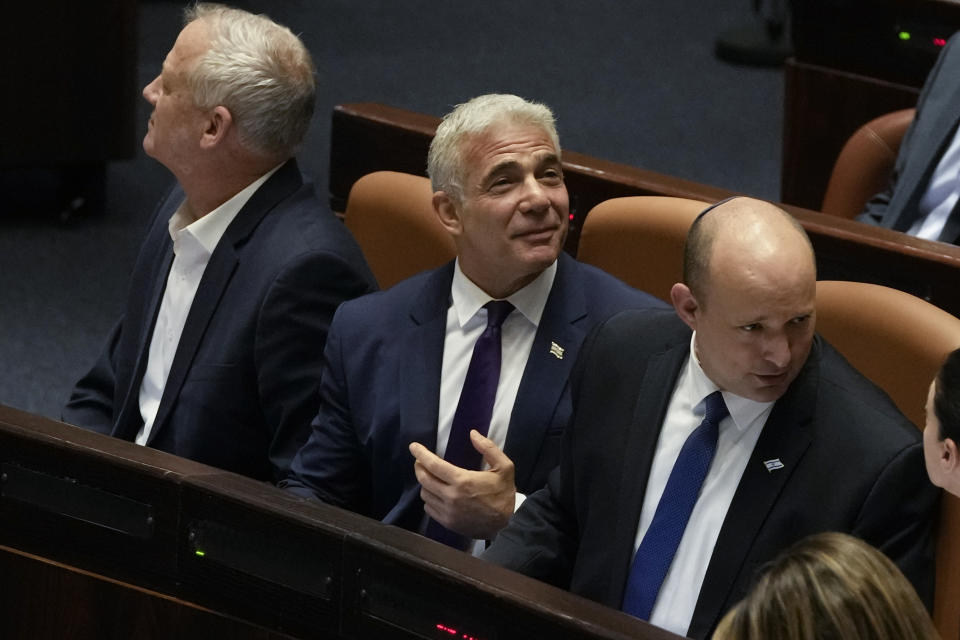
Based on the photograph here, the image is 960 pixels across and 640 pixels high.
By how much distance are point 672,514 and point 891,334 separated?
1.01ft

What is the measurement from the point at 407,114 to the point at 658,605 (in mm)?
1014

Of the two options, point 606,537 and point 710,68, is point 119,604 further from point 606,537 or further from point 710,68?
point 710,68

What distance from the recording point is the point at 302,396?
5.77 feet

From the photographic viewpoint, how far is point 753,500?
1.33 metres

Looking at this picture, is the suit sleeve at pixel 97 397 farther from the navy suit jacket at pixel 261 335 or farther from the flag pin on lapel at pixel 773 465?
the flag pin on lapel at pixel 773 465

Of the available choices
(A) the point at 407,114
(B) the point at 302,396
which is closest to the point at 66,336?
(A) the point at 407,114

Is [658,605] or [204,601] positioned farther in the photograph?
[658,605]

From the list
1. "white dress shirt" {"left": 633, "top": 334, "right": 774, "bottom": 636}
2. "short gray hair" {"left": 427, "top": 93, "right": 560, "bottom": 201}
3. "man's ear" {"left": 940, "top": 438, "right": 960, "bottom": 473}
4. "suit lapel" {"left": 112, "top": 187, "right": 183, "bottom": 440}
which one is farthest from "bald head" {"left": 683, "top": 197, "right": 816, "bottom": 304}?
"suit lapel" {"left": 112, "top": 187, "right": 183, "bottom": 440}

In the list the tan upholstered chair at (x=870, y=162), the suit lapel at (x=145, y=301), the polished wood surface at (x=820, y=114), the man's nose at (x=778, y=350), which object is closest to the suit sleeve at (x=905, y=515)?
the man's nose at (x=778, y=350)

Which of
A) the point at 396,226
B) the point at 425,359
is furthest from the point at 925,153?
the point at 425,359

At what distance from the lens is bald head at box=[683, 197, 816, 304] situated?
1354 millimetres

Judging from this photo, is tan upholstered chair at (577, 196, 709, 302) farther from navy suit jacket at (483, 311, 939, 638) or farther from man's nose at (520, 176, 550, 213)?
navy suit jacket at (483, 311, 939, 638)

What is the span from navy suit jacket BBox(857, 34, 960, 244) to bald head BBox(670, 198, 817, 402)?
3.04 feet

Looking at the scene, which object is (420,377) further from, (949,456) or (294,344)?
(949,456)
